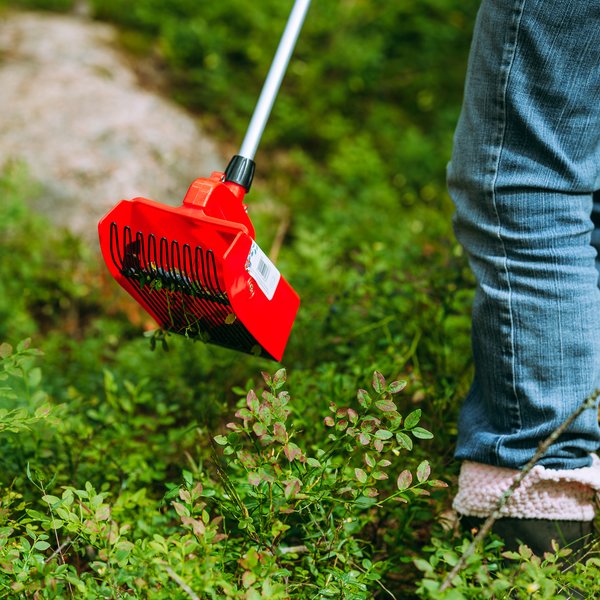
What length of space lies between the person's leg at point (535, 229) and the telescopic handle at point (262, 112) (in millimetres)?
461

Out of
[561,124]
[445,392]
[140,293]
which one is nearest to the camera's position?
[561,124]

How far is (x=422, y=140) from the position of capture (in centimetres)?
371

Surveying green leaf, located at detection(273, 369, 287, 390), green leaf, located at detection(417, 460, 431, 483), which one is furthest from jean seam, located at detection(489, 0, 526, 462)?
green leaf, located at detection(273, 369, 287, 390)

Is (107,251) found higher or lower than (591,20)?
lower

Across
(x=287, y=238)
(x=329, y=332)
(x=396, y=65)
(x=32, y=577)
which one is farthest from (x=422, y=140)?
(x=32, y=577)

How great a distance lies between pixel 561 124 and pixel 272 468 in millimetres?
795

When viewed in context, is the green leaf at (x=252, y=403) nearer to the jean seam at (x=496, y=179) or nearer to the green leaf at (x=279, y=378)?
the green leaf at (x=279, y=378)

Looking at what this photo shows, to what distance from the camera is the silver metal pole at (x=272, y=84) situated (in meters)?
1.57

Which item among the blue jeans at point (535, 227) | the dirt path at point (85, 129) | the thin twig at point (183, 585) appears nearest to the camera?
the thin twig at point (183, 585)

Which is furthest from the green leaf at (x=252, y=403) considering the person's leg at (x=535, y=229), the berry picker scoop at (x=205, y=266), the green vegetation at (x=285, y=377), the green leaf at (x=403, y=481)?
the person's leg at (x=535, y=229)

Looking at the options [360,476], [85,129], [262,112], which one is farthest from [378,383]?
[85,129]

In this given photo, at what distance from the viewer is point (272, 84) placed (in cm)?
163

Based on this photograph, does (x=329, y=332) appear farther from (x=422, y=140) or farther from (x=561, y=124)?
(x=422, y=140)

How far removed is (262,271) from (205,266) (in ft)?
0.38
